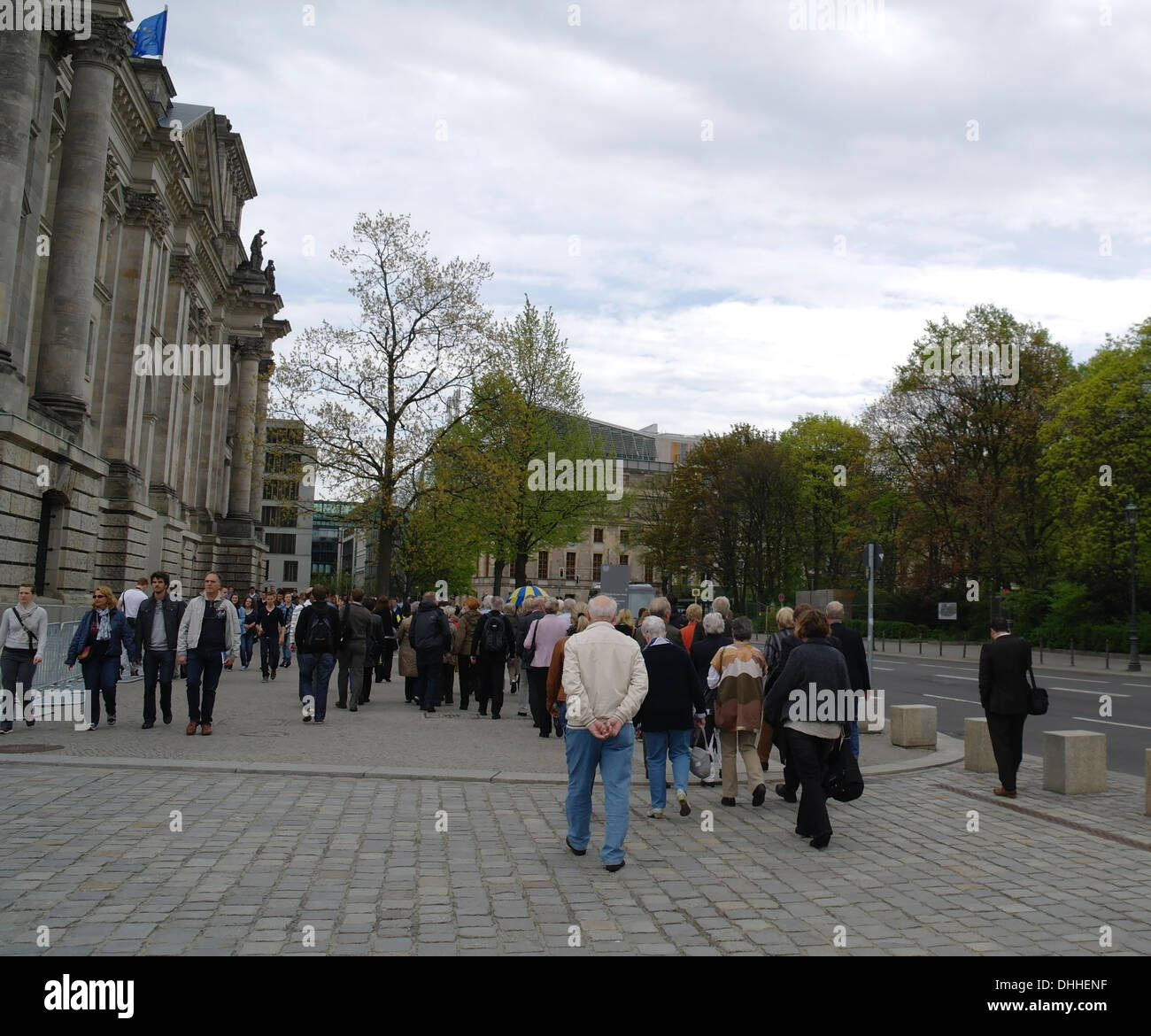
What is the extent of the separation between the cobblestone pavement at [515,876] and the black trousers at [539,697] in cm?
493

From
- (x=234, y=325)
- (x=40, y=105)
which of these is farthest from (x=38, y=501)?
(x=234, y=325)

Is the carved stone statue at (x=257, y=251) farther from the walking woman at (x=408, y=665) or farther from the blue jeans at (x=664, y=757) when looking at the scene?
the blue jeans at (x=664, y=757)

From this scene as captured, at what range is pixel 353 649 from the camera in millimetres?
17312

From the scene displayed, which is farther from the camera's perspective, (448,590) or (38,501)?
(448,590)

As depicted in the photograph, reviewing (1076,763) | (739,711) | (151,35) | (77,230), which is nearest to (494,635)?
(739,711)

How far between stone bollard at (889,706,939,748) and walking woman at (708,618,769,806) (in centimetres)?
514

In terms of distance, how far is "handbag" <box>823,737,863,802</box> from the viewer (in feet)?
27.7

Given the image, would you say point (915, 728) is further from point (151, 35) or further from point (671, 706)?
point (151, 35)

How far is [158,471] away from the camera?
136ft

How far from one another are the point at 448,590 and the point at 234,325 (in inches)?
911

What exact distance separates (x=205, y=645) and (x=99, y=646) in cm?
147

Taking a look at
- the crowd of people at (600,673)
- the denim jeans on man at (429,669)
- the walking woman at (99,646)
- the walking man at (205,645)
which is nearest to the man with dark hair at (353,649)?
the crowd of people at (600,673)

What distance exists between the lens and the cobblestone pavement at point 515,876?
17.7 feet

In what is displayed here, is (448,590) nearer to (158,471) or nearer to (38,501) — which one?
(158,471)
